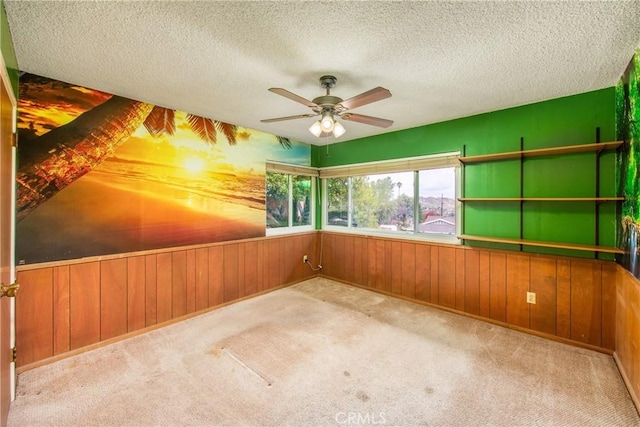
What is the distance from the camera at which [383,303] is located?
3619mm

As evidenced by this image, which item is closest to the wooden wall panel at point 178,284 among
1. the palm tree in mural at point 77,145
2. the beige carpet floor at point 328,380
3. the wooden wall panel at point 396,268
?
the beige carpet floor at point 328,380

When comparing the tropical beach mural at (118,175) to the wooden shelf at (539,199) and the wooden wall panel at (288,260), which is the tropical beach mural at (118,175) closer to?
the wooden wall panel at (288,260)

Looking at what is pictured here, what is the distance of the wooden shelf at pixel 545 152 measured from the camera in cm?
235

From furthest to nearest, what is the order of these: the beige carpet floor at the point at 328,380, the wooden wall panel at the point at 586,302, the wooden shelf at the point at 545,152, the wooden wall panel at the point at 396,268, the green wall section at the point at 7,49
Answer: the wooden wall panel at the point at 396,268, the wooden wall panel at the point at 586,302, the wooden shelf at the point at 545,152, the beige carpet floor at the point at 328,380, the green wall section at the point at 7,49

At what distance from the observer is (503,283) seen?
2.96 metres

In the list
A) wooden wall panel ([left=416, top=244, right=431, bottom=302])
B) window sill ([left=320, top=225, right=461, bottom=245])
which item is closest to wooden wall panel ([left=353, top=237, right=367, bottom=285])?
window sill ([left=320, top=225, right=461, bottom=245])

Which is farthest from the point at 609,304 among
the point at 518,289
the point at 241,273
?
the point at 241,273

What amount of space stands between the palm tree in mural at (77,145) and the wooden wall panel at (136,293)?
0.90 meters

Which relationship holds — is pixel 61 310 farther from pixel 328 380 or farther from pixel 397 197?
pixel 397 197

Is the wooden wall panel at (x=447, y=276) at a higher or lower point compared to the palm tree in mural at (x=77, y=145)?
lower

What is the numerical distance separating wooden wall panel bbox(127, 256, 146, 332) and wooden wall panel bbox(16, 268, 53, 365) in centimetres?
56

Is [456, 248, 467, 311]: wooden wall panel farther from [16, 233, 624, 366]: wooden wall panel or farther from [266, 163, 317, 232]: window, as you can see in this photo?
[266, 163, 317, 232]: window

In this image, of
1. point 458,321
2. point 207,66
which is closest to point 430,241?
point 458,321

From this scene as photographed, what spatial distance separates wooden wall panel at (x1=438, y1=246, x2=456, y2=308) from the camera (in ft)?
10.9
